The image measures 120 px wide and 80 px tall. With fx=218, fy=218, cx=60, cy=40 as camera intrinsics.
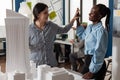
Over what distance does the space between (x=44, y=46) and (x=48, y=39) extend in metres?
0.09

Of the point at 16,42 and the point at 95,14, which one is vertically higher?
the point at 95,14

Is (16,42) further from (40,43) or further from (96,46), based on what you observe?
(96,46)

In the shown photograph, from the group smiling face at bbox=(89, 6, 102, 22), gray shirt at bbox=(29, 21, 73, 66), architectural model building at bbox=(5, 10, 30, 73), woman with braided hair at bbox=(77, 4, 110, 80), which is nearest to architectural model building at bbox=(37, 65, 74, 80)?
architectural model building at bbox=(5, 10, 30, 73)

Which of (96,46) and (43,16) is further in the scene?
(43,16)

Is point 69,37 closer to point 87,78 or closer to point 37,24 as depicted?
point 37,24

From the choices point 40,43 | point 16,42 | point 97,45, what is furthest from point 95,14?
point 16,42

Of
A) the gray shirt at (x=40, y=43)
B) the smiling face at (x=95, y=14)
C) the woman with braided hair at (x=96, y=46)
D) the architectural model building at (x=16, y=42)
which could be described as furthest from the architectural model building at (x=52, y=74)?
the smiling face at (x=95, y=14)

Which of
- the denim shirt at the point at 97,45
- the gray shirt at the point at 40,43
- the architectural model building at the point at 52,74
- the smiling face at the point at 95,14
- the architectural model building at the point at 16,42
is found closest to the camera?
the architectural model building at the point at 52,74

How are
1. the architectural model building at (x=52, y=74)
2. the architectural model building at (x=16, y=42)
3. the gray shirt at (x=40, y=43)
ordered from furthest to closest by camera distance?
the gray shirt at (x=40, y=43)
the architectural model building at (x=16, y=42)
the architectural model building at (x=52, y=74)

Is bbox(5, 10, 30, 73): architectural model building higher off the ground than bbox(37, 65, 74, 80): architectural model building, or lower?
higher

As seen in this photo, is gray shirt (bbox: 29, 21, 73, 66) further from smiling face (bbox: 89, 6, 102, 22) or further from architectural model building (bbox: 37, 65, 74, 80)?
architectural model building (bbox: 37, 65, 74, 80)

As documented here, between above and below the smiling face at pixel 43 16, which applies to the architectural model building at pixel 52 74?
below

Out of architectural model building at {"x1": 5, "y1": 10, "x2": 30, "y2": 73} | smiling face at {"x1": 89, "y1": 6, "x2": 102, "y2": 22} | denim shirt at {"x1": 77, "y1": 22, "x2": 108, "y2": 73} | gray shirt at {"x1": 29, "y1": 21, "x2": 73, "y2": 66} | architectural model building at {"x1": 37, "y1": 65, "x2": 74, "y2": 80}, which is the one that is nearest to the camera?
architectural model building at {"x1": 37, "y1": 65, "x2": 74, "y2": 80}

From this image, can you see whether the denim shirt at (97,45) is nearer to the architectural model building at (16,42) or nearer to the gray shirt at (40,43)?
the gray shirt at (40,43)
